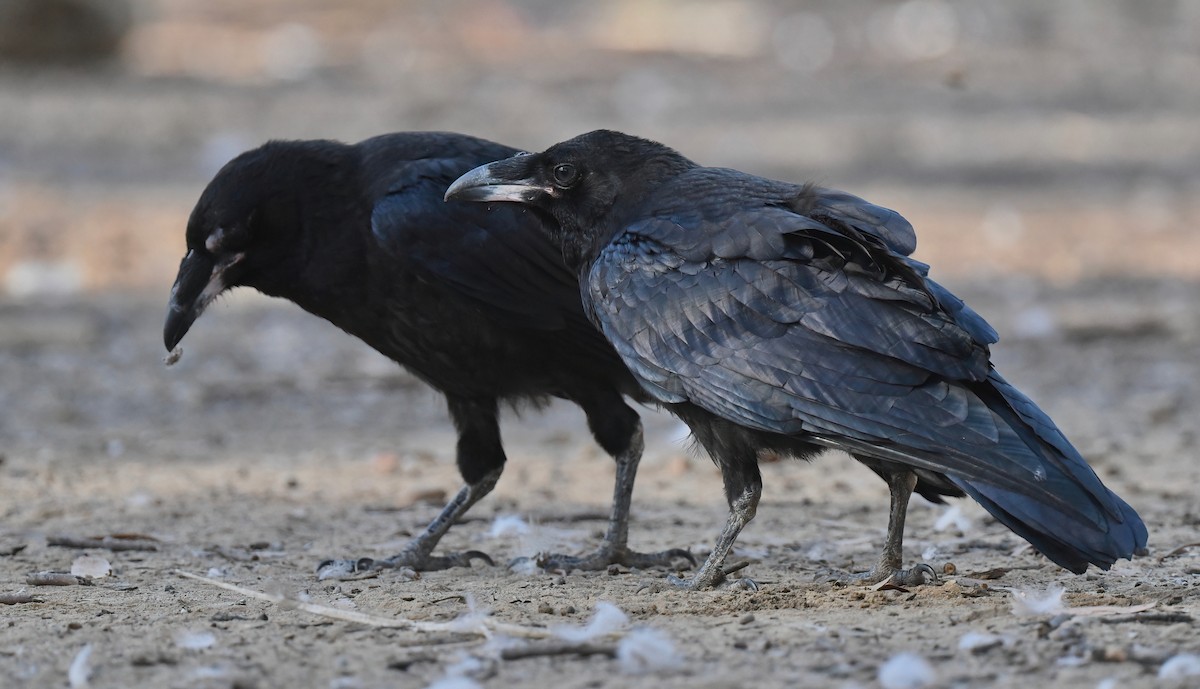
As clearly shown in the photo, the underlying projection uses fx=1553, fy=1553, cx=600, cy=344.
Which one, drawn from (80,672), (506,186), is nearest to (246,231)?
(506,186)

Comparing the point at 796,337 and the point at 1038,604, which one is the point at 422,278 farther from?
the point at 1038,604

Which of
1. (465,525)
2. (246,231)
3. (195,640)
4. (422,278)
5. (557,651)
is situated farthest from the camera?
(465,525)

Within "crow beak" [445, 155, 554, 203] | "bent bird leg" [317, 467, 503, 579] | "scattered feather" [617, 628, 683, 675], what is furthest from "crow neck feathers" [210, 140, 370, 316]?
"scattered feather" [617, 628, 683, 675]

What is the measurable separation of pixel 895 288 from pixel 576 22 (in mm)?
26900

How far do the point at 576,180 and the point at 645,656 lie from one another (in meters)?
1.86

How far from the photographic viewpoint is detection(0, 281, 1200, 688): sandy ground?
3629 millimetres

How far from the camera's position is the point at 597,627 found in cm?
385

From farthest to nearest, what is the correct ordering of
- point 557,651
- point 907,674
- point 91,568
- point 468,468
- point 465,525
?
point 465,525 → point 468,468 → point 91,568 → point 557,651 → point 907,674

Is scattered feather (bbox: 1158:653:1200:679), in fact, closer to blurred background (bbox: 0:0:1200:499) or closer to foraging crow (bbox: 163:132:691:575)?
foraging crow (bbox: 163:132:691:575)

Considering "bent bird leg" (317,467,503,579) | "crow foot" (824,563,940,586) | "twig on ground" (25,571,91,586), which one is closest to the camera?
"crow foot" (824,563,940,586)

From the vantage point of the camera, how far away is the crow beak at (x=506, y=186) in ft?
16.1

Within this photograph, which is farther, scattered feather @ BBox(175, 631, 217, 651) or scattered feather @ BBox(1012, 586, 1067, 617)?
scattered feather @ BBox(1012, 586, 1067, 617)

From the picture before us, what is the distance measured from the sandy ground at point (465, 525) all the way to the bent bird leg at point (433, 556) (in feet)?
0.37

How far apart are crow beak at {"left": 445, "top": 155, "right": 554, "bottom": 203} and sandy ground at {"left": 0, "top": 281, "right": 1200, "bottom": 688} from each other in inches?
47.9
